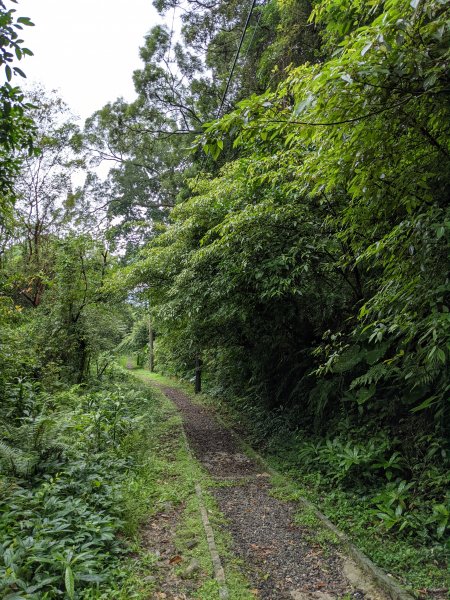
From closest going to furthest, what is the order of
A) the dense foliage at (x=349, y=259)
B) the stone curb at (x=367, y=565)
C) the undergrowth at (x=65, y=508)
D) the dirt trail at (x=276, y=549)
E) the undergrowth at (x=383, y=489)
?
1. the dense foliage at (x=349, y=259)
2. the undergrowth at (x=65, y=508)
3. the stone curb at (x=367, y=565)
4. the dirt trail at (x=276, y=549)
5. the undergrowth at (x=383, y=489)

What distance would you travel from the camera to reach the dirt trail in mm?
3398

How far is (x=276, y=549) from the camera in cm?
410

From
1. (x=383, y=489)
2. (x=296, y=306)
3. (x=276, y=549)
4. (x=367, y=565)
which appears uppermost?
(x=296, y=306)

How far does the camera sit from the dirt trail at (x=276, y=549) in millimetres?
3398

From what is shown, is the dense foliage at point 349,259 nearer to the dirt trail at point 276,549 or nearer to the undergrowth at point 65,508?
the dirt trail at point 276,549

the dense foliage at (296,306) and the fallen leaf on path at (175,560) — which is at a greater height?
the dense foliage at (296,306)

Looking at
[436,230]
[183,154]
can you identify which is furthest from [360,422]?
[183,154]

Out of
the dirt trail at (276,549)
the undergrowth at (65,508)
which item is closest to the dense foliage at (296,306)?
the undergrowth at (65,508)

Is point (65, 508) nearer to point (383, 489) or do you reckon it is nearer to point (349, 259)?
point (383, 489)

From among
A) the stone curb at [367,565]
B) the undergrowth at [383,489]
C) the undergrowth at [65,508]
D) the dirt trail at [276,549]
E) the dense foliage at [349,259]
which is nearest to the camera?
the dense foliage at [349,259]

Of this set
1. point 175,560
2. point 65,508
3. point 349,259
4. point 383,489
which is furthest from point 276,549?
point 349,259

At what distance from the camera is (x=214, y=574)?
3.46 meters

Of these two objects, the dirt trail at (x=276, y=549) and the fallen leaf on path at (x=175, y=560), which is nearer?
the dirt trail at (x=276, y=549)

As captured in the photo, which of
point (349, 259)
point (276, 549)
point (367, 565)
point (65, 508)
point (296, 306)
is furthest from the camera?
point (296, 306)
